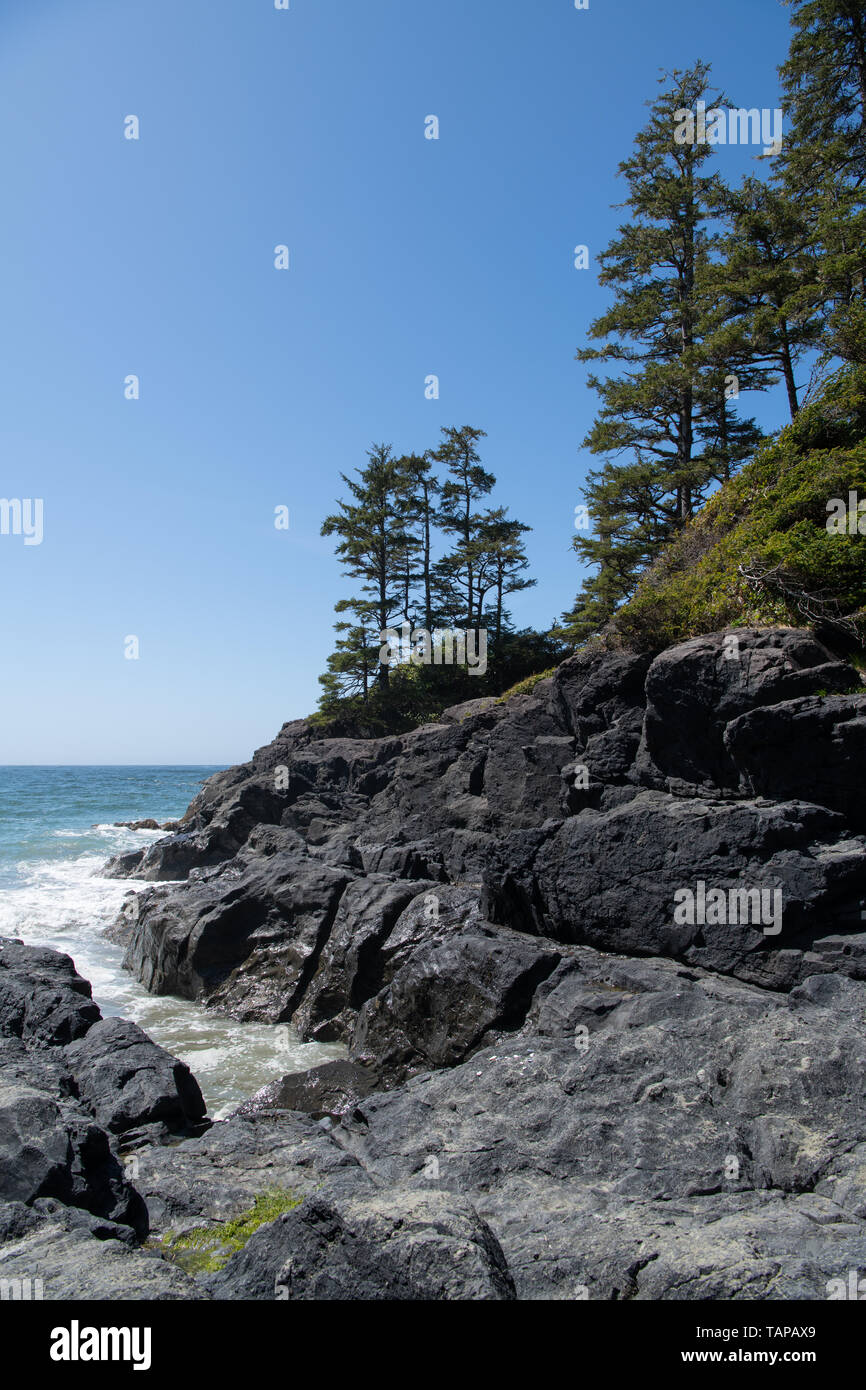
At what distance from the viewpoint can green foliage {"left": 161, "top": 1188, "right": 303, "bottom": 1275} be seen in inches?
242

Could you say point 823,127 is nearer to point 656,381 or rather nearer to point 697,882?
point 656,381

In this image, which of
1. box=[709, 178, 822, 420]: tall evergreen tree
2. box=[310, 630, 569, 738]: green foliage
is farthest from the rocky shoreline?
box=[310, 630, 569, 738]: green foliage

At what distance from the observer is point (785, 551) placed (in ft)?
45.4

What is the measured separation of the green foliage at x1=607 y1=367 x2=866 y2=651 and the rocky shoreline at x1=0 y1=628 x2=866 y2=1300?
1208mm

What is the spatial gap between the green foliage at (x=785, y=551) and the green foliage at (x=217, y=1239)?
1187 centimetres

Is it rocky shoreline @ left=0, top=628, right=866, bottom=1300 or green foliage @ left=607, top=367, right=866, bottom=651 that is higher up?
green foliage @ left=607, top=367, right=866, bottom=651


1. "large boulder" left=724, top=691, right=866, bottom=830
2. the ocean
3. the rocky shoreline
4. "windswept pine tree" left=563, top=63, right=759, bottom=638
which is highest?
"windswept pine tree" left=563, top=63, right=759, bottom=638

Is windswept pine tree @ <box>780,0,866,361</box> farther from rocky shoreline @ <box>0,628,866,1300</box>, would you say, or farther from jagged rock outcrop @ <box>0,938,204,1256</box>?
jagged rock outcrop @ <box>0,938,204,1256</box>

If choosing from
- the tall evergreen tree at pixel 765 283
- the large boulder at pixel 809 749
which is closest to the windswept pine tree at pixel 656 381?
the tall evergreen tree at pixel 765 283

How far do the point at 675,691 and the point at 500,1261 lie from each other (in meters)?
Result: 10.3

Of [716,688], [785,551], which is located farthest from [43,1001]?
[785,551]

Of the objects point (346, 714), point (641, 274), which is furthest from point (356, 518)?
point (641, 274)

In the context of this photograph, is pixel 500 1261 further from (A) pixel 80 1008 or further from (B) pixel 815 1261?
(A) pixel 80 1008

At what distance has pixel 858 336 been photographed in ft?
52.7
